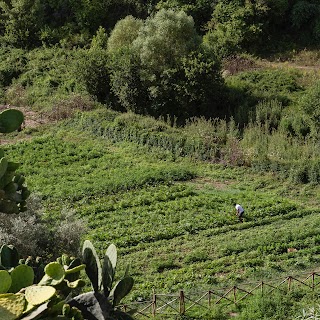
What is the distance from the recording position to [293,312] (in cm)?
1074

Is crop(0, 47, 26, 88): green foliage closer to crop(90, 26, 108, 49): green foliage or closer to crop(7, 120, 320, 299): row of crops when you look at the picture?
crop(90, 26, 108, 49): green foliage

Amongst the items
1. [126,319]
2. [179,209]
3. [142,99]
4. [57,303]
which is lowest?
[179,209]

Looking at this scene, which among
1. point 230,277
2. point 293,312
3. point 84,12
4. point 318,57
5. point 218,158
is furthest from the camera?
point 84,12

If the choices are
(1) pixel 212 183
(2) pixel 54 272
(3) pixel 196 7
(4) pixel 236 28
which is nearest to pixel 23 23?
(3) pixel 196 7

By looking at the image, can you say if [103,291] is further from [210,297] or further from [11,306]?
[210,297]

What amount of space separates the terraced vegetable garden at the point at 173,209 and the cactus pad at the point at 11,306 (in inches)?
349

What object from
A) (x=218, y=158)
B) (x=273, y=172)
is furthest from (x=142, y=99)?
(x=273, y=172)

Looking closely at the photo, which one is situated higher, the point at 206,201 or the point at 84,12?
the point at 84,12

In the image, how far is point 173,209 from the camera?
53.2 ft

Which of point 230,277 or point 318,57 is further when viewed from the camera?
point 318,57

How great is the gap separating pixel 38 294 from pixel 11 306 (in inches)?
10.4

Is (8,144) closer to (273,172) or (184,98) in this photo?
(184,98)

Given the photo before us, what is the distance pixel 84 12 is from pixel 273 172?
18.1 metres

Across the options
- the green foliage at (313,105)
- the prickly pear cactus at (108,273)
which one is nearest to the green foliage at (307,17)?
the green foliage at (313,105)
